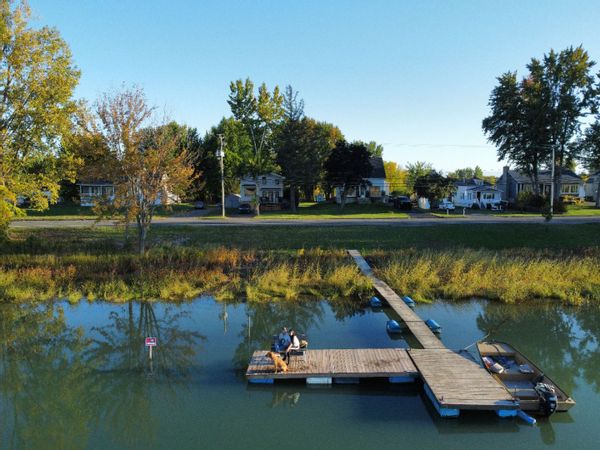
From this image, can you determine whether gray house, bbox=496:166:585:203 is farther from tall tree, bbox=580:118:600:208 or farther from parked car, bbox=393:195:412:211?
parked car, bbox=393:195:412:211

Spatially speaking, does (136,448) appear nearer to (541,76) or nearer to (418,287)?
(418,287)

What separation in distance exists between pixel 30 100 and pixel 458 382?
2635 cm

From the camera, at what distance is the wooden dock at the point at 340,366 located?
1112 cm

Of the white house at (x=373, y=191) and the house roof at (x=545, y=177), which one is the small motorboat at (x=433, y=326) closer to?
the white house at (x=373, y=191)

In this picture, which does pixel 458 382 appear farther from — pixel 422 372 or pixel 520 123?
pixel 520 123

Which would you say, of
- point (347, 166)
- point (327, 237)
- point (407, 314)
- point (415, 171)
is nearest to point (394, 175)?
point (415, 171)

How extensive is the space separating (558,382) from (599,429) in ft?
8.09

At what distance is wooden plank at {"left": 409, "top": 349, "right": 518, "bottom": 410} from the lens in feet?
31.2

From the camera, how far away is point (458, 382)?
10.5 m

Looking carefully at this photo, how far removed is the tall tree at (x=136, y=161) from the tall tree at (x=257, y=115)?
3191 cm

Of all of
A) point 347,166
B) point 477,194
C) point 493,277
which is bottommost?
point 493,277

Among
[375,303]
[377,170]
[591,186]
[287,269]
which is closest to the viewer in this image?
[375,303]

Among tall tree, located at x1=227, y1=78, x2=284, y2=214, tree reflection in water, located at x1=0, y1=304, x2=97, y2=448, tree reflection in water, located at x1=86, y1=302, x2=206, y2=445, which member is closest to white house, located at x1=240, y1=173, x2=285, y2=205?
tall tree, located at x1=227, y1=78, x2=284, y2=214

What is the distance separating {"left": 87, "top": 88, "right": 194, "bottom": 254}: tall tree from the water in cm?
602
